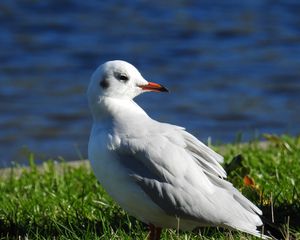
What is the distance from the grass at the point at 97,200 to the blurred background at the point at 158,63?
2.44 m

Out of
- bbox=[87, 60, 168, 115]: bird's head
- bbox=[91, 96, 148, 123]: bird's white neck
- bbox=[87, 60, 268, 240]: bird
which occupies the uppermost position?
bbox=[87, 60, 168, 115]: bird's head

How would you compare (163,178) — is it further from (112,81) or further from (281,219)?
(281,219)

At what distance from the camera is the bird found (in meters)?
4.88

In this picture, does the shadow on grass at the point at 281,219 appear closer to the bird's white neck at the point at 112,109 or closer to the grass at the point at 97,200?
the grass at the point at 97,200

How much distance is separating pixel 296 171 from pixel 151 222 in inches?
70.8

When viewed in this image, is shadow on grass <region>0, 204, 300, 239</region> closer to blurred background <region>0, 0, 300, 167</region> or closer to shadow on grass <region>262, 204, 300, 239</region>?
shadow on grass <region>262, 204, 300, 239</region>

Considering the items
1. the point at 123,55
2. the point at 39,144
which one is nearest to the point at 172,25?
the point at 123,55

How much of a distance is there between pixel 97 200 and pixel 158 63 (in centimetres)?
723

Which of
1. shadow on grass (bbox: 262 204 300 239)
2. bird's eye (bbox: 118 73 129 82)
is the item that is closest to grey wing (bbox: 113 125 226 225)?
shadow on grass (bbox: 262 204 300 239)

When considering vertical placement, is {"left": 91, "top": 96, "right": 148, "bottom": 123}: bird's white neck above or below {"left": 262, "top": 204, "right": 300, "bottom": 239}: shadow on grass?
above

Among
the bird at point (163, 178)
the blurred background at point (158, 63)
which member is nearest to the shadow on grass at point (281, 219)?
the bird at point (163, 178)

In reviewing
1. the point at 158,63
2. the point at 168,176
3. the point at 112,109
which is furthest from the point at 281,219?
the point at 158,63

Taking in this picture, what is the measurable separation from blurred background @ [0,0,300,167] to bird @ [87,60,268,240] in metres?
4.74

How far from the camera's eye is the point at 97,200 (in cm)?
617
